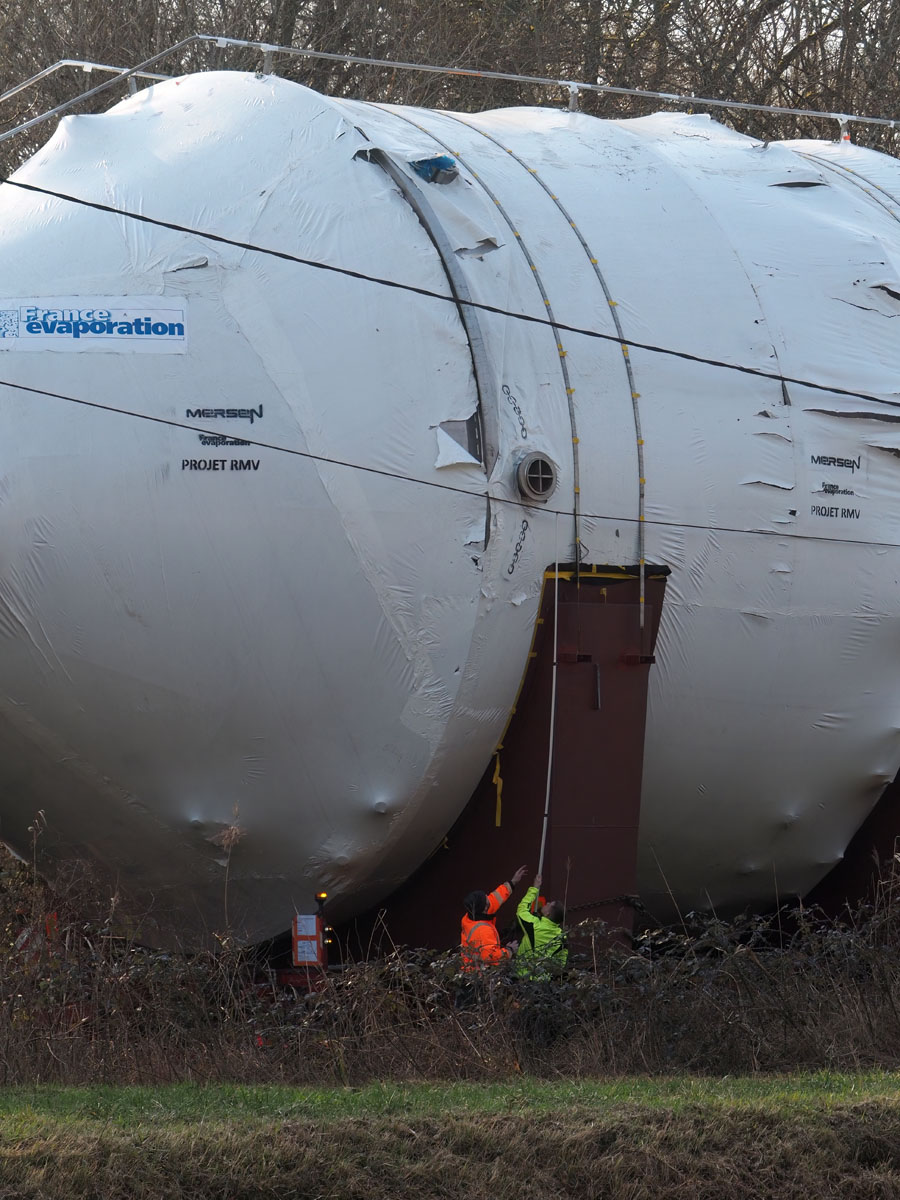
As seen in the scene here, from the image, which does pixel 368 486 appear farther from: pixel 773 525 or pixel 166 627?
pixel 773 525

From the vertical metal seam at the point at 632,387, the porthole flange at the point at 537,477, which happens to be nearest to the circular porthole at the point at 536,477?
the porthole flange at the point at 537,477

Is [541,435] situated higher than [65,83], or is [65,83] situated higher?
[65,83]

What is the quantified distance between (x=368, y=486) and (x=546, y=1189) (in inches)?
137

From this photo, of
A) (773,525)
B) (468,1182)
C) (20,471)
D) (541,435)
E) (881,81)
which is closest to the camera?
(468,1182)

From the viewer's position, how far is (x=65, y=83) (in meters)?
19.6

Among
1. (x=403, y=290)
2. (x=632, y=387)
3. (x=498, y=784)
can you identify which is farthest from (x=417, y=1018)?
(x=403, y=290)

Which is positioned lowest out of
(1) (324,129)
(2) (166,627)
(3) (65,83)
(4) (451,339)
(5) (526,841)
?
(5) (526,841)

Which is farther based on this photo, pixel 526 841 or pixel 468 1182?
pixel 526 841

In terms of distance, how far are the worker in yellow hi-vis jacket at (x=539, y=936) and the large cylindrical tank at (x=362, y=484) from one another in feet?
2.21

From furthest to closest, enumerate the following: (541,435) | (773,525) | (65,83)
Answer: (65,83) < (773,525) < (541,435)

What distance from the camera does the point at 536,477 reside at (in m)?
8.48

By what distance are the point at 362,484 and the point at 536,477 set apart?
949 mm

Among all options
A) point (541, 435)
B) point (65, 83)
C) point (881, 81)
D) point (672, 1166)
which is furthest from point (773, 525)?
point (881, 81)

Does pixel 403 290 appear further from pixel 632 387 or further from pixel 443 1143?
pixel 443 1143
